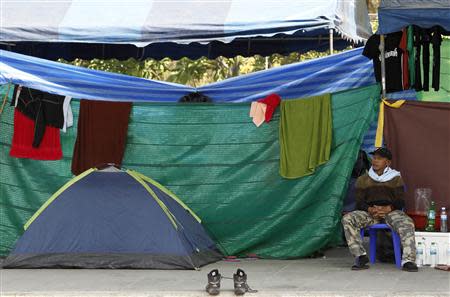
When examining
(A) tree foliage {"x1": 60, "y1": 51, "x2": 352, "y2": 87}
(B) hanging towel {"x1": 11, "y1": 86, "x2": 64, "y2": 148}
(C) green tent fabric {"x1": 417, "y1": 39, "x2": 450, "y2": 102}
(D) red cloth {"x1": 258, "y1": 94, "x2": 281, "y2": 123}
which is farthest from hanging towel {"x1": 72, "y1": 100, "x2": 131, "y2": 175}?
(A) tree foliage {"x1": 60, "y1": 51, "x2": 352, "y2": 87}

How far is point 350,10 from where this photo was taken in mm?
11594

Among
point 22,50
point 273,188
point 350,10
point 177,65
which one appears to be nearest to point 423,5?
point 350,10

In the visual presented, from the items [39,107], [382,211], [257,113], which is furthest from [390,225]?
[39,107]

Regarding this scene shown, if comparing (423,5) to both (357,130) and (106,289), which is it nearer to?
(357,130)

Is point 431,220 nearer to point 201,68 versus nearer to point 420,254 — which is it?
point 420,254

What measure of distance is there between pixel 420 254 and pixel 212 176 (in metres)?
2.52

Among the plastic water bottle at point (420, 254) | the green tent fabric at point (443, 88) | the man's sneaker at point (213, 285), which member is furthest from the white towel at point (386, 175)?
the man's sneaker at point (213, 285)

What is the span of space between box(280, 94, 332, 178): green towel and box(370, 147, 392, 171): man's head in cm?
57

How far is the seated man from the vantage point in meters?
10.1

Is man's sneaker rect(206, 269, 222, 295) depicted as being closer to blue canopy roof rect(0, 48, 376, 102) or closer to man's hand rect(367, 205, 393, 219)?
man's hand rect(367, 205, 393, 219)

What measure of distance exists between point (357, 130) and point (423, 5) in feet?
5.11

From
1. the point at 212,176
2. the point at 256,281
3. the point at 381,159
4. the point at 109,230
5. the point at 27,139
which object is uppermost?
the point at 27,139

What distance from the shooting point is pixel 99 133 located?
1123 centimetres

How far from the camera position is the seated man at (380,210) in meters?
10.1
